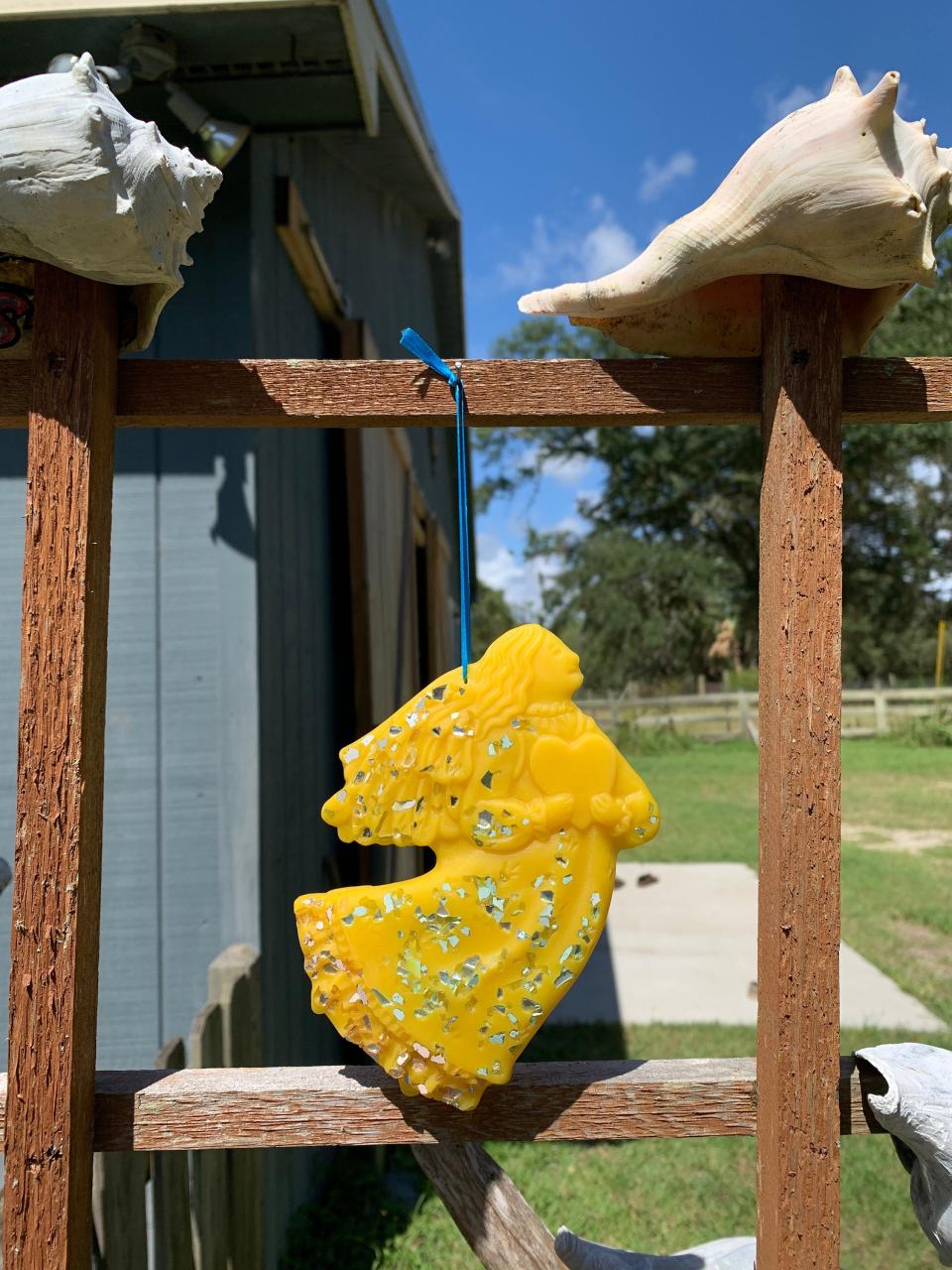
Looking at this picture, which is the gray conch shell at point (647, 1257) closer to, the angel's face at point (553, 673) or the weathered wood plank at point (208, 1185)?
the angel's face at point (553, 673)

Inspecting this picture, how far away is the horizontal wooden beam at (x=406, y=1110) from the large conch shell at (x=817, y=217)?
0.86 m

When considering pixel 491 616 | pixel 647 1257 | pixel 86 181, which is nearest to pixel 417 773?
pixel 86 181

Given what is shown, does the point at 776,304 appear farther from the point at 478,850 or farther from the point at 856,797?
the point at 856,797

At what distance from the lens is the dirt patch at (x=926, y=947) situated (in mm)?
4734

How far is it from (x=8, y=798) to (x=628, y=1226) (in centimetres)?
202

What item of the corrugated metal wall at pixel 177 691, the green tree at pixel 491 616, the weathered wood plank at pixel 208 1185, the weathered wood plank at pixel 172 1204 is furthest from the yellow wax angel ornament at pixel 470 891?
the green tree at pixel 491 616

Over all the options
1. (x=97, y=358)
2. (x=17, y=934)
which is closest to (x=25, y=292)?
(x=97, y=358)

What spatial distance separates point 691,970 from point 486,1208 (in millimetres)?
3978

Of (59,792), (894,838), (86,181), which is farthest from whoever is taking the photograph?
(894,838)

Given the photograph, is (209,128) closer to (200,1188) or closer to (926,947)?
(200,1188)

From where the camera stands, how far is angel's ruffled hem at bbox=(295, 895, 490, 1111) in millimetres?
1004

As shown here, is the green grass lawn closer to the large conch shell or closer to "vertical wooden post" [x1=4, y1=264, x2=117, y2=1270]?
"vertical wooden post" [x1=4, y1=264, x2=117, y2=1270]

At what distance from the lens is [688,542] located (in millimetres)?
20766

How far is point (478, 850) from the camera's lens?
3.40 feet
